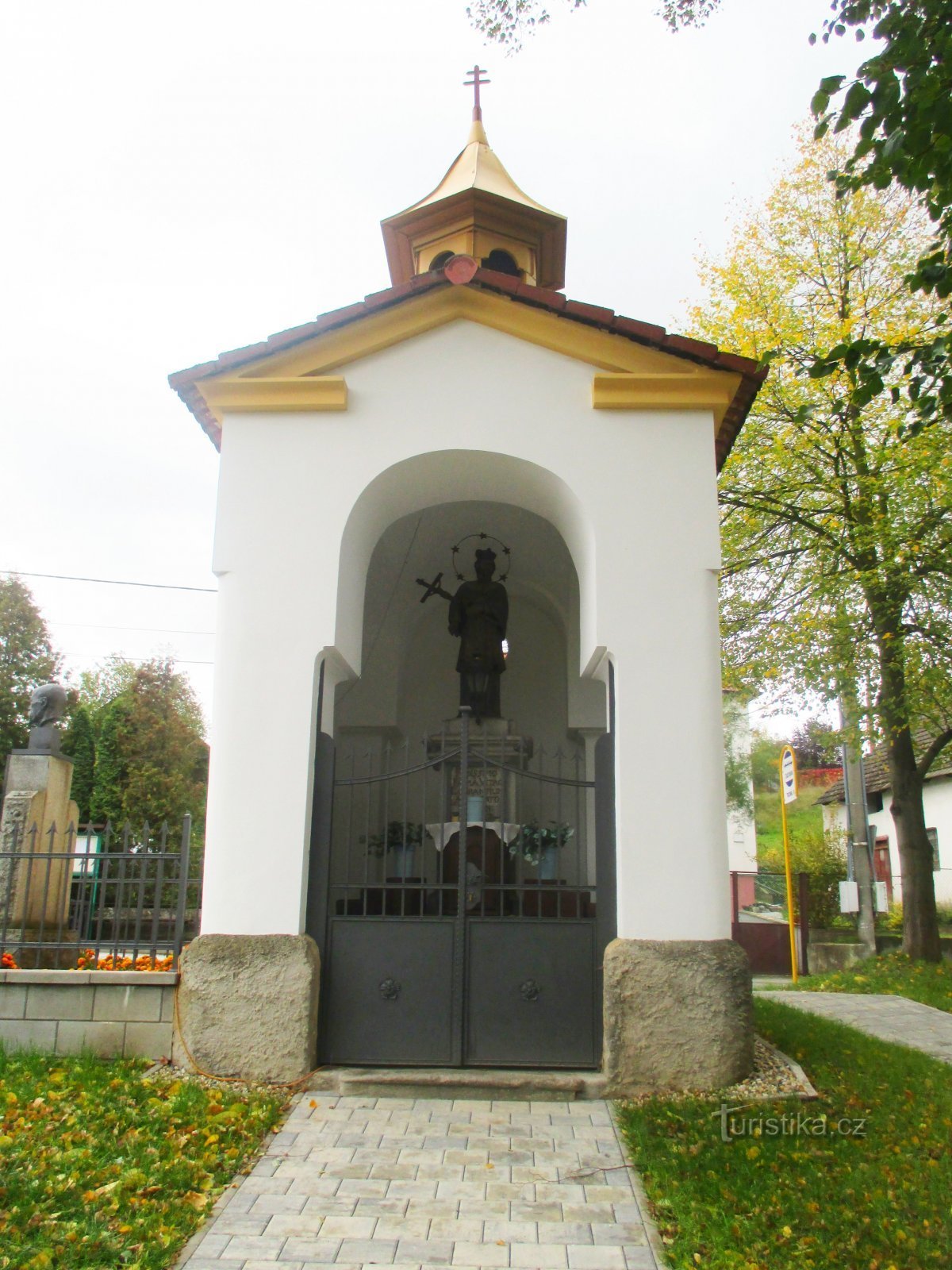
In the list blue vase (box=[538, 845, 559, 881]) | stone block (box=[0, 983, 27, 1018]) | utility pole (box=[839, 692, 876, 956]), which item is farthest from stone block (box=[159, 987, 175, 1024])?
utility pole (box=[839, 692, 876, 956])

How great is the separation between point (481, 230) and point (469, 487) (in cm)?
524

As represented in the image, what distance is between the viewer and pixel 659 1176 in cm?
469

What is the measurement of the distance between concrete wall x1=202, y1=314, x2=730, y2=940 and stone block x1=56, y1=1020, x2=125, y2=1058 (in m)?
0.94

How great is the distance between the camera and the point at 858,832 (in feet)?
52.9

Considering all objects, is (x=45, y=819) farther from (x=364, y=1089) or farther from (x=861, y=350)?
(x=861, y=350)

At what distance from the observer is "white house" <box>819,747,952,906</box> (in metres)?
22.9

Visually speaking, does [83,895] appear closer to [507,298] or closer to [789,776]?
[507,298]

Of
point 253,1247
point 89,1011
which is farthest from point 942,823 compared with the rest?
point 253,1247

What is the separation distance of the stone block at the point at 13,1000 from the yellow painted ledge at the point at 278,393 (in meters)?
4.25

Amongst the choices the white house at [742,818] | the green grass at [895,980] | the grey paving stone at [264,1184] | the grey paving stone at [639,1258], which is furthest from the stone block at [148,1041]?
the white house at [742,818]

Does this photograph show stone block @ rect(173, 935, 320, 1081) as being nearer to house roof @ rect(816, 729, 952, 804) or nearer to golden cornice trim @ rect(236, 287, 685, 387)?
golden cornice trim @ rect(236, 287, 685, 387)

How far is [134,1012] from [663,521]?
191 inches

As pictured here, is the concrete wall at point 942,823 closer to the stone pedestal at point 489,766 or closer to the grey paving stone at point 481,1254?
the stone pedestal at point 489,766

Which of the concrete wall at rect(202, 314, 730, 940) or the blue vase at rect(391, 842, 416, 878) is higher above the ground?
the concrete wall at rect(202, 314, 730, 940)
